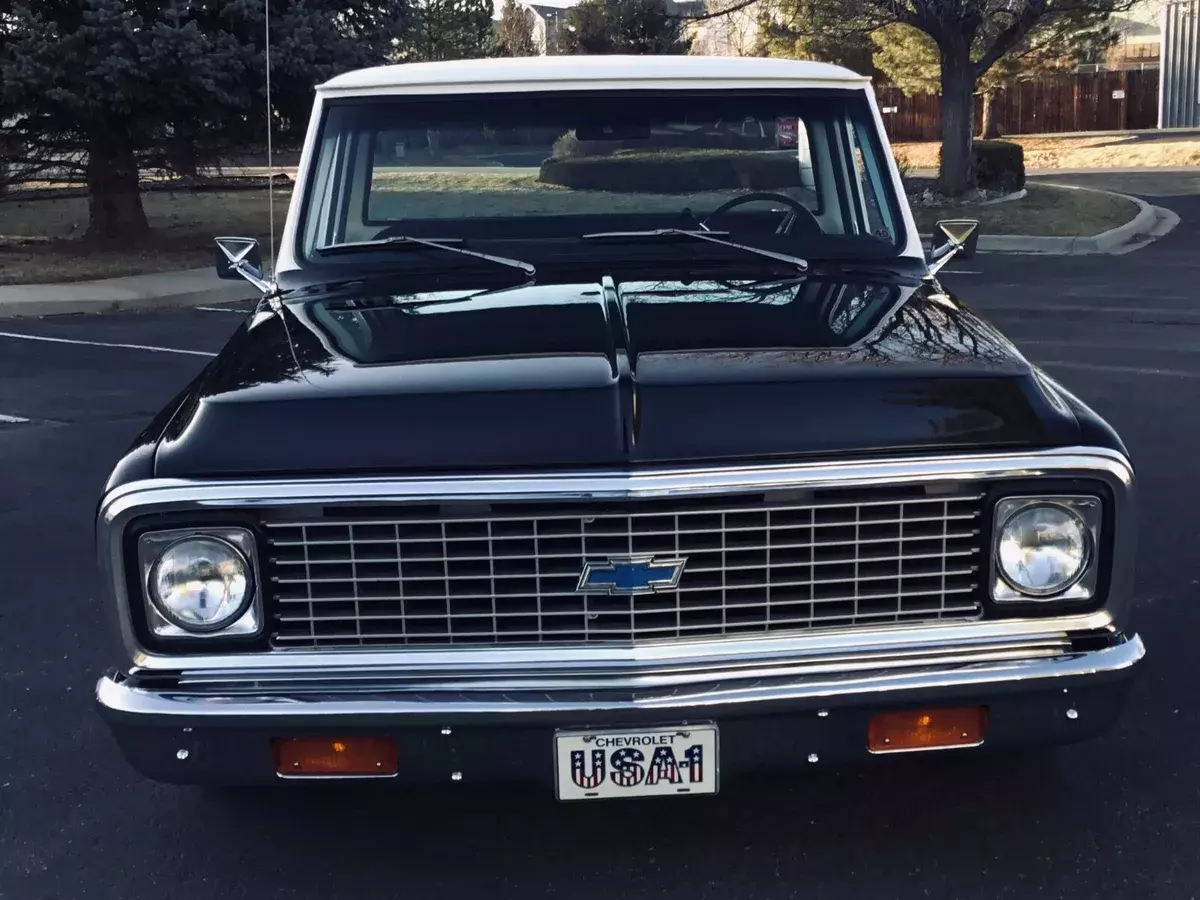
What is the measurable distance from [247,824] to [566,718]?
113 centimetres

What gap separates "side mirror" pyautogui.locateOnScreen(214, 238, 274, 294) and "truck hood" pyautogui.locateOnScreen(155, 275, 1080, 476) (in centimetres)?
106

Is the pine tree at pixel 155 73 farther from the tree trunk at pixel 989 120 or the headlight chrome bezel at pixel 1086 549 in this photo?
the tree trunk at pixel 989 120

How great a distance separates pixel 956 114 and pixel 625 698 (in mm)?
19880

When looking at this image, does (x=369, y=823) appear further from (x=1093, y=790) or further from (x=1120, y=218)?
(x=1120, y=218)

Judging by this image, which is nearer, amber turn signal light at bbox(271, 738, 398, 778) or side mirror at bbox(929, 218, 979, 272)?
amber turn signal light at bbox(271, 738, 398, 778)

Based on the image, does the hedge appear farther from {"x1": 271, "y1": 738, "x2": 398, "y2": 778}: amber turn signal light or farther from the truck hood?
{"x1": 271, "y1": 738, "x2": 398, "y2": 778}: amber turn signal light

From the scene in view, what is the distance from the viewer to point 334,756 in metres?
2.73

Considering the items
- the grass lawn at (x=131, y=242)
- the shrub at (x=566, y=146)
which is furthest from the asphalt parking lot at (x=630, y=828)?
the grass lawn at (x=131, y=242)

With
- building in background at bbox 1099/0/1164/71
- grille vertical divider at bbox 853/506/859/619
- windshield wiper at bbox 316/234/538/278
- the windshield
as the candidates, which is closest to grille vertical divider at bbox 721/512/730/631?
grille vertical divider at bbox 853/506/859/619

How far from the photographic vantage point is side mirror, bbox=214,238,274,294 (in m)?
4.13

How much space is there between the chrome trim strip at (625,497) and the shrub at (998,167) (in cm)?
2029

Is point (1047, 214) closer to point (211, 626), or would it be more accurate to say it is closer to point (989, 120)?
point (211, 626)

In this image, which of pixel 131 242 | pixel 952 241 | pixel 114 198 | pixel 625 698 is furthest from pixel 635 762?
pixel 114 198

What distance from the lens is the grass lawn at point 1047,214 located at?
687 inches
